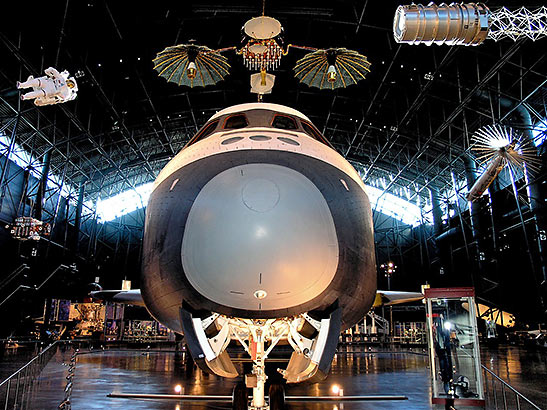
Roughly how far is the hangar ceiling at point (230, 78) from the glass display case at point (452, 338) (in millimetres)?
10557

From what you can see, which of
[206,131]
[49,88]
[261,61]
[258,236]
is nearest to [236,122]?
[206,131]

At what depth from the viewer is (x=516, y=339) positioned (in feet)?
74.3

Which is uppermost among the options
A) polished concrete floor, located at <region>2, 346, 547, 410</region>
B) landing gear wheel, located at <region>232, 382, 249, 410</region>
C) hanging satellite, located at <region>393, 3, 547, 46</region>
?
hanging satellite, located at <region>393, 3, 547, 46</region>

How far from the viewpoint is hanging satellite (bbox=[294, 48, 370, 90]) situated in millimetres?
7037

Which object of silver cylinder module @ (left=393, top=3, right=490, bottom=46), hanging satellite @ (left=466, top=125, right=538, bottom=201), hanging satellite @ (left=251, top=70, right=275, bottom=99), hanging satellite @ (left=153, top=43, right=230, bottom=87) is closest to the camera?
silver cylinder module @ (left=393, top=3, right=490, bottom=46)

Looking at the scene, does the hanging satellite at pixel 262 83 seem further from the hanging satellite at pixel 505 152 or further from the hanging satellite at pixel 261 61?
the hanging satellite at pixel 505 152

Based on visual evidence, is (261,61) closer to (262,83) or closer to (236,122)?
(262,83)

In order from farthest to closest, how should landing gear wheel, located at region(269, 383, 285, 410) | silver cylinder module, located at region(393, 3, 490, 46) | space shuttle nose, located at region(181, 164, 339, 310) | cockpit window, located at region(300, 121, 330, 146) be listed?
silver cylinder module, located at region(393, 3, 490, 46), cockpit window, located at region(300, 121, 330, 146), landing gear wheel, located at region(269, 383, 285, 410), space shuttle nose, located at region(181, 164, 339, 310)

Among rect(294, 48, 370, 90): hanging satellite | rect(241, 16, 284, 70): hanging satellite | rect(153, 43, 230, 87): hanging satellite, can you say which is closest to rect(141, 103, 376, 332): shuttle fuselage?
rect(241, 16, 284, 70): hanging satellite

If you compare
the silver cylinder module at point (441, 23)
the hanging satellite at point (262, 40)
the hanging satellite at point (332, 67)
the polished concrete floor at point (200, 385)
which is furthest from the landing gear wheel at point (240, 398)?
the hanging satellite at point (332, 67)

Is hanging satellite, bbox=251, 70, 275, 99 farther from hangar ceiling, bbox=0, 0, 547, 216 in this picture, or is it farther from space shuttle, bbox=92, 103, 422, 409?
hangar ceiling, bbox=0, 0, 547, 216

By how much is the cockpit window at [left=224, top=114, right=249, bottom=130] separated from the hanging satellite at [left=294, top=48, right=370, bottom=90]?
10.8 ft

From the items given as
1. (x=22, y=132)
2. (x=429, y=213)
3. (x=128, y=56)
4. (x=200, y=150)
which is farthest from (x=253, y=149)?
(x=429, y=213)

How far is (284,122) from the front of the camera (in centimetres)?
422
